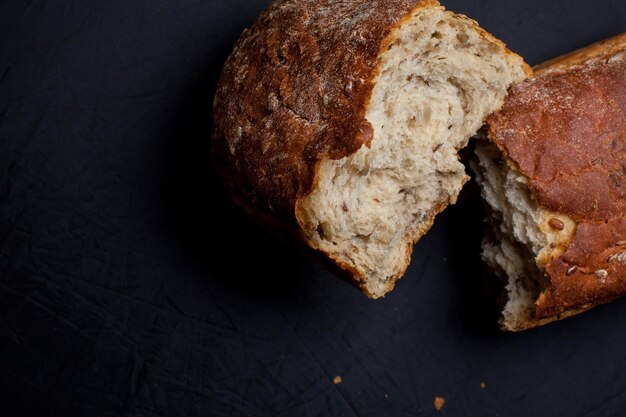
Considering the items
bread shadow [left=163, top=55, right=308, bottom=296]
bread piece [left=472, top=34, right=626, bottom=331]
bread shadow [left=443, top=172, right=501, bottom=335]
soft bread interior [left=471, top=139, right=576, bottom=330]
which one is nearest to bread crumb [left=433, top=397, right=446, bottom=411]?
bread shadow [left=443, top=172, right=501, bottom=335]

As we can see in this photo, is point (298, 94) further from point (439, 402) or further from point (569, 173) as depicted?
point (439, 402)

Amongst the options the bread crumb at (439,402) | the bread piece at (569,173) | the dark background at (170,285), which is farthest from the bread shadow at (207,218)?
the bread piece at (569,173)

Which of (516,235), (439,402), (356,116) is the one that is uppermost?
(356,116)

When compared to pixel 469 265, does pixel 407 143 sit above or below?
above

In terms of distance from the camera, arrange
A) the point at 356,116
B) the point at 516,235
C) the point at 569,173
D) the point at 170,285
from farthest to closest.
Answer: the point at 170,285, the point at 516,235, the point at 569,173, the point at 356,116

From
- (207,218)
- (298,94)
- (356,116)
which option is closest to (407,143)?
(356,116)

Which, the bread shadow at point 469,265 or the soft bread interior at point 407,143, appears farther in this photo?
the bread shadow at point 469,265

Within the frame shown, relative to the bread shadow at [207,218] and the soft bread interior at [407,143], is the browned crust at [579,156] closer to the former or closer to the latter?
the soft bread interior at [407,143]
